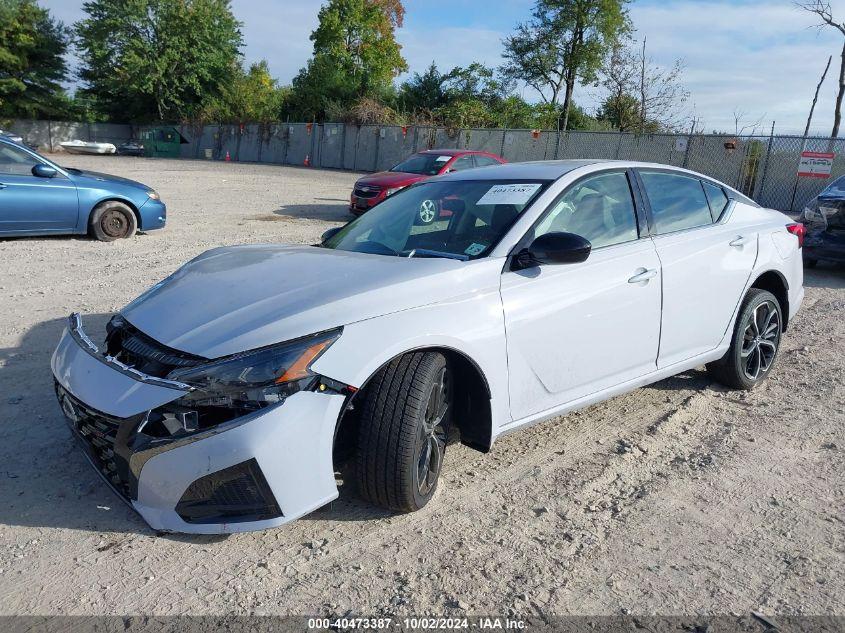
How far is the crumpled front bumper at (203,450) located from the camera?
2578 millimetres

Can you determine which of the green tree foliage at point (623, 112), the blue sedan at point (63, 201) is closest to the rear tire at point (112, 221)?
the blue sedan at point (63, 201)

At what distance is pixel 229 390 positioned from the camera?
2.63 meters

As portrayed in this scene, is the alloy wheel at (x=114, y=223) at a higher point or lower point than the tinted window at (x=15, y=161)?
lower

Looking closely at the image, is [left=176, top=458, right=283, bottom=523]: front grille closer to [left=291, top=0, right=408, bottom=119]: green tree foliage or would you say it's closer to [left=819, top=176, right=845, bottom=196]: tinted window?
[left=819, top=176, right=845, bottom=196]: tinted window

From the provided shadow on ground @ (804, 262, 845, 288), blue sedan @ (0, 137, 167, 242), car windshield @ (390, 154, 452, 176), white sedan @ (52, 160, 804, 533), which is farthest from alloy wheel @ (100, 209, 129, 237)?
shadow on ground @ (804, 262, 845, 288)

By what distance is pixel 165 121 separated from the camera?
52.9 meters

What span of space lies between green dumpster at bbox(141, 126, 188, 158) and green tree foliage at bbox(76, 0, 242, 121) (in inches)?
94.0

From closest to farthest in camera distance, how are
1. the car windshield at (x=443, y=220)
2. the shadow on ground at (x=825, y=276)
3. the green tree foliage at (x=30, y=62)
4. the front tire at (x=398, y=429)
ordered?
the front tire at (x=398, y=429)
the car windshield at (x=443, y=220)
the shadow on ground at (x=825, y=276)
the green tree foliage at (x=30, y=62)

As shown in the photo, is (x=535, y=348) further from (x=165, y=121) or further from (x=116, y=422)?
(x=165, y=121)

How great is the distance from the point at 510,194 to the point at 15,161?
8.06 meters

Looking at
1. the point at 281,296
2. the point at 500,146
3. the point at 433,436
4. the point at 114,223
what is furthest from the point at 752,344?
the point at 500,146

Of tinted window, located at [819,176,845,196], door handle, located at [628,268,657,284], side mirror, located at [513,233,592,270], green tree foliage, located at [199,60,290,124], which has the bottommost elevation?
door handle, located at [628,268,657,284]

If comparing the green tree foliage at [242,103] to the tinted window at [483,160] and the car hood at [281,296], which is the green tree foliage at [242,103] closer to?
the tinted window at [483,160]

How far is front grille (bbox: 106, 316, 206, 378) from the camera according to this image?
2.77 meters
